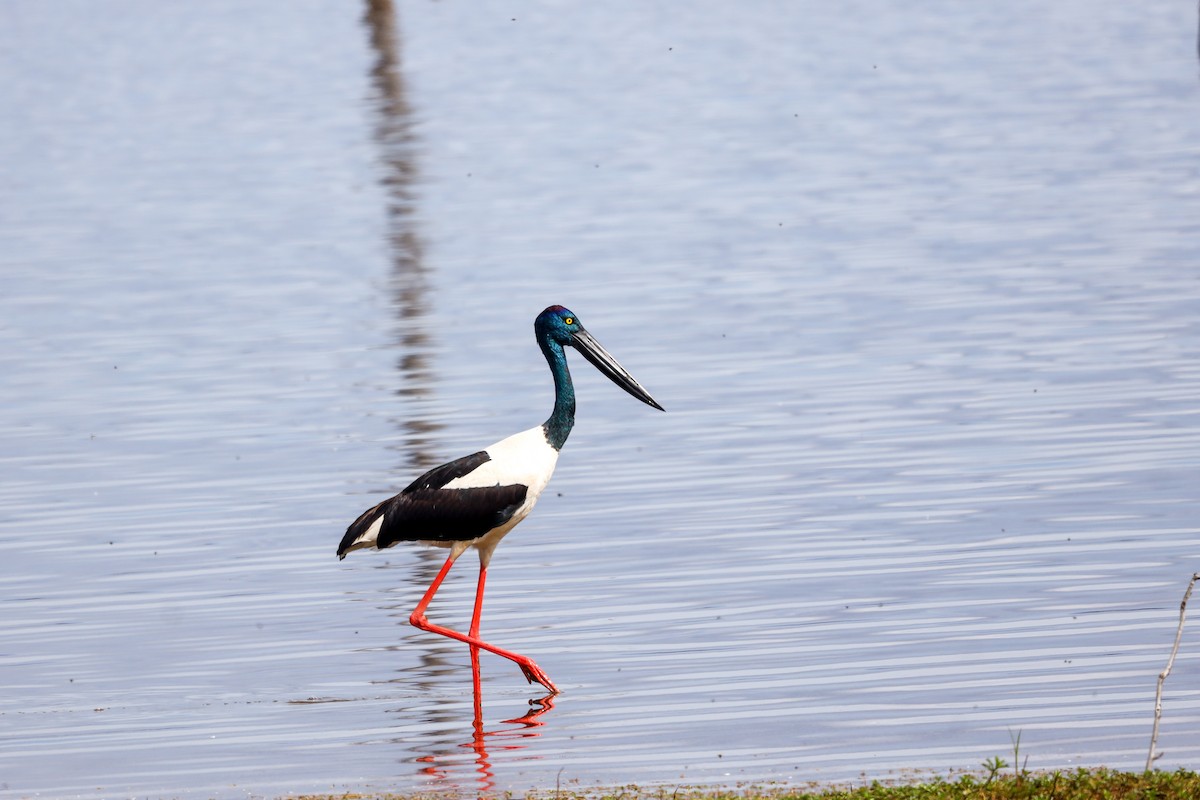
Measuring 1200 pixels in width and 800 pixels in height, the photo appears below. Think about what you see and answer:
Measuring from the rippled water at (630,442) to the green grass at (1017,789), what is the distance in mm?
524

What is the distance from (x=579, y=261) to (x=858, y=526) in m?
10.8

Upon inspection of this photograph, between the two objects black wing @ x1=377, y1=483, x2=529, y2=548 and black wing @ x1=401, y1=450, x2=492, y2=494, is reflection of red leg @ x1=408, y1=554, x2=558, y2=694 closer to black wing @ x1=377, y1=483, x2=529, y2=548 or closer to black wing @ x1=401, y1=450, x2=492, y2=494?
black wing @ x1=377, y1=483, x2=529, y2=548

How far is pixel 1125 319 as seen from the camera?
19.4 metres

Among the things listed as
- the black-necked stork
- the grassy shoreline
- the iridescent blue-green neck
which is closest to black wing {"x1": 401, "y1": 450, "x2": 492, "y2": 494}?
the black-necked stork

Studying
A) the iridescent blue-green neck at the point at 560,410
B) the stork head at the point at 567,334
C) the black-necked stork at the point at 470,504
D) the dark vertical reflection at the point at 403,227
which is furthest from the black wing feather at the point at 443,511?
the dark vertical reflection at the point at 403,227

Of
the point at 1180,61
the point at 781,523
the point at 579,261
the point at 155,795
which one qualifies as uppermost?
the point at 155,795

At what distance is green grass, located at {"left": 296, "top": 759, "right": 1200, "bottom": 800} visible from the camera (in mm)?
8453

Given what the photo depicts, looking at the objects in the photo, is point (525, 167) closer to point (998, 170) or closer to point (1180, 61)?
point (998, 170)

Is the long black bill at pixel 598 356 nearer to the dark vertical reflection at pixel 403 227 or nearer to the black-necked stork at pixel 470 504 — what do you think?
the black-necked stork at pixel 470 504

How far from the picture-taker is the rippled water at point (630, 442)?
10.8 m

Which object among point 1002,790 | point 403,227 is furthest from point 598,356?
point 403,227

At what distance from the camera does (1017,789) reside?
28.1ft

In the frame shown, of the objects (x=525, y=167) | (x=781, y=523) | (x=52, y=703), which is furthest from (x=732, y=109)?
(x=52, y=703)

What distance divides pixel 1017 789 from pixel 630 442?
27.7 feet
